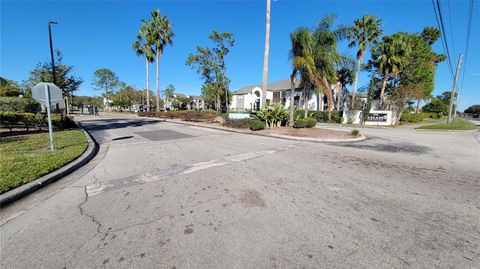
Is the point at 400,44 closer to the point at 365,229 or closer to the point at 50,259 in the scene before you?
the point at 365,229

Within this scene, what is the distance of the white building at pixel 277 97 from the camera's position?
3779cm

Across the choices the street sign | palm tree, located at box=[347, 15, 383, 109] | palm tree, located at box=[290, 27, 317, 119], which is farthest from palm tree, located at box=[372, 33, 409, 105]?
the street sign

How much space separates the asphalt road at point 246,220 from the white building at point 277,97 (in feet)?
85.5

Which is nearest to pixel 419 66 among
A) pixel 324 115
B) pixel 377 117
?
pixel 377 117

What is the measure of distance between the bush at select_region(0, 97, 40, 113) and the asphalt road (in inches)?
854

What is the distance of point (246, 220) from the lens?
3.07m

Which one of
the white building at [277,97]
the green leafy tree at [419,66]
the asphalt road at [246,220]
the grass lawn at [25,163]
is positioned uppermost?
the green leafy tree at [419,66]

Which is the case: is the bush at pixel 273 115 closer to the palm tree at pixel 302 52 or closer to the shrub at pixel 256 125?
the shrub at pixel 256 125

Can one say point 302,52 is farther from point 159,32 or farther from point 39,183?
point 159,32

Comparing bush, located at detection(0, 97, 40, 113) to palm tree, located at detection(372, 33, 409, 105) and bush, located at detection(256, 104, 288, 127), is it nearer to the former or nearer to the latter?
bush, located at detection(256, 104, 288, 127)

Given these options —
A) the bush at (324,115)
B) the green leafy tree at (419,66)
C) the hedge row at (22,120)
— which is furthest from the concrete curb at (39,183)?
the green leafy tree at (419,66)

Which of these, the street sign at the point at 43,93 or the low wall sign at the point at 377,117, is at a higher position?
the street sign at the point at 43,93

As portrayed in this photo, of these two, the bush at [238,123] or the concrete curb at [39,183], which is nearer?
the concrete curb at [39,183]

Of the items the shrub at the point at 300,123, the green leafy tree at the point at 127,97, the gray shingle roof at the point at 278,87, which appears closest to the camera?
the shrub at the point at 300,123
